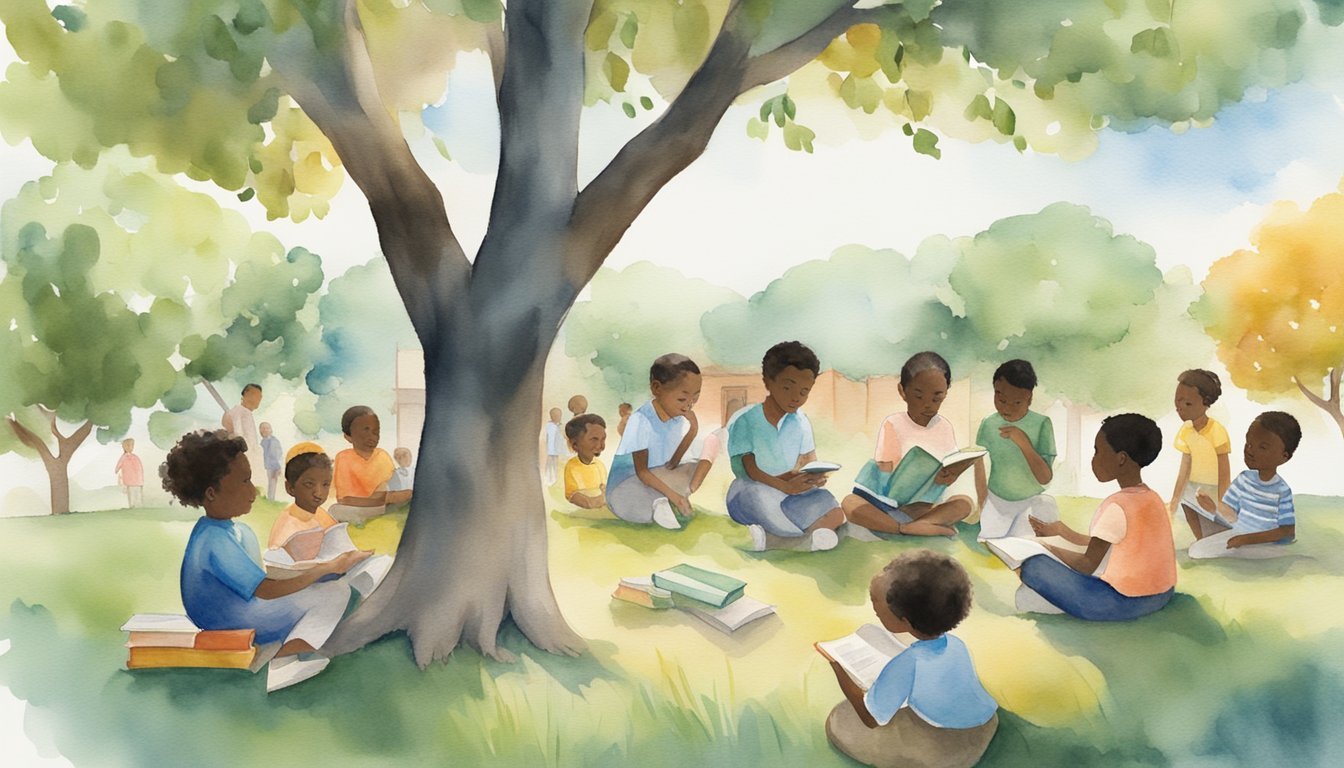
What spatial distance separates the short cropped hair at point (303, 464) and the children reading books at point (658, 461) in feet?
7.35

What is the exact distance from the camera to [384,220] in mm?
4785

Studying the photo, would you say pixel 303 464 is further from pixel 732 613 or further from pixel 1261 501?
pixel 1261 501

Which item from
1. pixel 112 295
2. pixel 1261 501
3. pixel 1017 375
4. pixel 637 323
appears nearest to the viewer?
pixel 1017 375

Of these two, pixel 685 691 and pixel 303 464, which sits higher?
pixel 303 464

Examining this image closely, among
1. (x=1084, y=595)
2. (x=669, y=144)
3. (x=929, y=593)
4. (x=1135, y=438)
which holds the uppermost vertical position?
(x=669, y=144)

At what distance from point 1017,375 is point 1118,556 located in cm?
147

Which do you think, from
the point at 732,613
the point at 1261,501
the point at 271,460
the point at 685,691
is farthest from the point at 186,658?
the point at 1261,501

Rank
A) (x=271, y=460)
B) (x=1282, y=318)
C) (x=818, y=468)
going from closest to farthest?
(x=818, y=468) < (x=271, y=460) < (x=1282, y=318)

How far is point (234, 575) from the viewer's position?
423 cm

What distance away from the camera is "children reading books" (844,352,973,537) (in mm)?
6000

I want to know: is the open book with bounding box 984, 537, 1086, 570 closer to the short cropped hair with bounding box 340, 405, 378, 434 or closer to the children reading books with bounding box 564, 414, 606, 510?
the children reading books with bounding box 564, 414, 606, 510

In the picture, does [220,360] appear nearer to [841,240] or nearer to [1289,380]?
[841,240]

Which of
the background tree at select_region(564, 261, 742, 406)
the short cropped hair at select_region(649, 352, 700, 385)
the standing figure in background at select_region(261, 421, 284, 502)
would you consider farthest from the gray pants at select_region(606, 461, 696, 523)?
the standing figure in background at select_region(261, 421, 284, 502)

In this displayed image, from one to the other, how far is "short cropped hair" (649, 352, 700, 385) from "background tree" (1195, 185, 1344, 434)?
5.97 m
